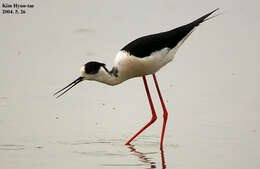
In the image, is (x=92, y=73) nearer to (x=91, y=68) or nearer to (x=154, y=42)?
(x=91, y=68)

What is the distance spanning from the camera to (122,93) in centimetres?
917

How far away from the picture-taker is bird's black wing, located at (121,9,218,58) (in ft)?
24.8

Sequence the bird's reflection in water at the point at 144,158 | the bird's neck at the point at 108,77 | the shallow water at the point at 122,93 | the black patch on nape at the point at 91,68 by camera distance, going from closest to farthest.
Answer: the bird's reflection in water at the point at 144,158, the shallow water at the point at 122,93, the black patch on nape at the point at 91,68, the bird's neck at the point at 108,77

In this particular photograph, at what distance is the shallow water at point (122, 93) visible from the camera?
6.80 metres

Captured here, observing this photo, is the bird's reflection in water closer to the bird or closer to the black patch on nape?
the bird

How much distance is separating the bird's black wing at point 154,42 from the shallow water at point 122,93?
945 mm

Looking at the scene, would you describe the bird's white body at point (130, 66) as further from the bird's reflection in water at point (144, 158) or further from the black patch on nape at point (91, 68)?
the bird's reflection in water at point (144, 158)

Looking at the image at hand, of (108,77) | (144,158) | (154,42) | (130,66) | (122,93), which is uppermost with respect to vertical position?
(154,42)

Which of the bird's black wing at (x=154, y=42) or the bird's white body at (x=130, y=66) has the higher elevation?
the bird's black wing at (x=154, y=42)

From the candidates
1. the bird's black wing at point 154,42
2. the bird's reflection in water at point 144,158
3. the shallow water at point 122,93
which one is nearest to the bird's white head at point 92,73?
the bird's black wing at point 154,42

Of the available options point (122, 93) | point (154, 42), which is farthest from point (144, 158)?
point (122, 93)

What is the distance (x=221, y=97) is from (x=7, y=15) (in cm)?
556

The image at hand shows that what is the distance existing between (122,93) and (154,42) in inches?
62.9

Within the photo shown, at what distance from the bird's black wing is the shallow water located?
0.94 metres
